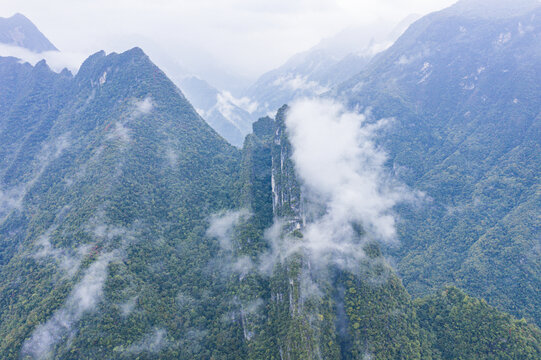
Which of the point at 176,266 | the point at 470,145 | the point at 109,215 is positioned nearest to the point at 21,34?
the point at 109,215

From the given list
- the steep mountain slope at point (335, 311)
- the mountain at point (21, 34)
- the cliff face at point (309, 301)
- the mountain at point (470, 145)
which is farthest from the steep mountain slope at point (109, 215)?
the mountain at point (21, 34)

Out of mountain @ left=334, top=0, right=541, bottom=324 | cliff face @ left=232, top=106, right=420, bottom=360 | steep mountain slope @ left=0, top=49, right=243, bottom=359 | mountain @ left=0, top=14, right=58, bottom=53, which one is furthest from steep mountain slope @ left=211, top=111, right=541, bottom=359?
mountain @ left=0, top=14, right=58, bottom=53

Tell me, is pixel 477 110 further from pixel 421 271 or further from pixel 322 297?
pixel 322 297

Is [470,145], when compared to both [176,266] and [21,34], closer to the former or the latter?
[176,266]

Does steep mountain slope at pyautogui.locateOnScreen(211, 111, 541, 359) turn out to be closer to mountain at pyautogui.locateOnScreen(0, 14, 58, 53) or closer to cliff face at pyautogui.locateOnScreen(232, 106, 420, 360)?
cliff face at pyautogui.locateOnScreen(232, 106, 420, 360)

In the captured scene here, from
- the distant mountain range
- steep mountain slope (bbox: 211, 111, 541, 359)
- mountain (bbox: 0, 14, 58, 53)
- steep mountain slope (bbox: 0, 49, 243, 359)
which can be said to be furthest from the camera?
mountain (bbox: 0, 14, 58, 53)
